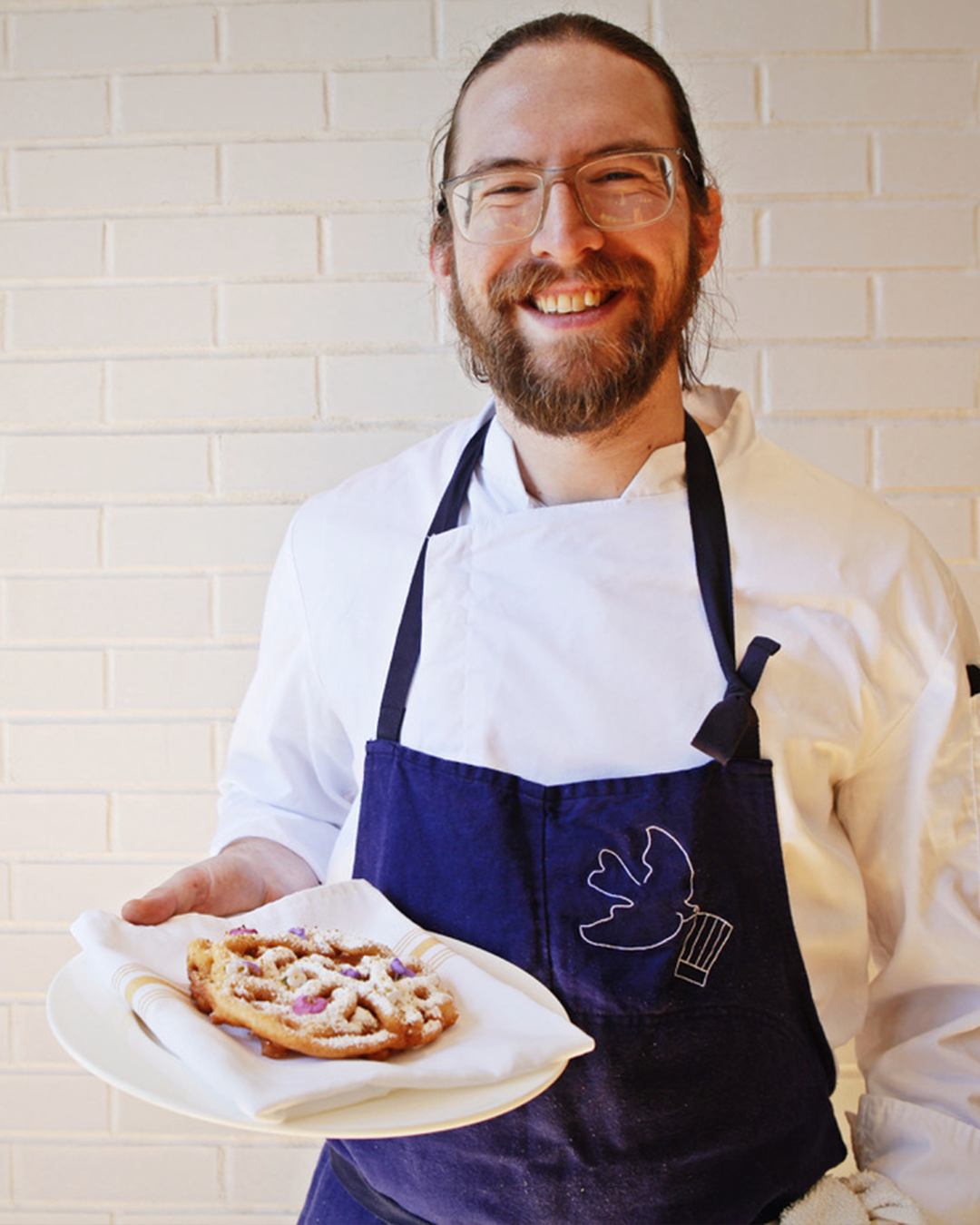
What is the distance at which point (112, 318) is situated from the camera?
1.90 m

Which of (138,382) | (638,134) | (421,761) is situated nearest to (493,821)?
(421,761)

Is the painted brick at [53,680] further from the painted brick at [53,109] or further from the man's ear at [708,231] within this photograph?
the man's ear at [708,231]

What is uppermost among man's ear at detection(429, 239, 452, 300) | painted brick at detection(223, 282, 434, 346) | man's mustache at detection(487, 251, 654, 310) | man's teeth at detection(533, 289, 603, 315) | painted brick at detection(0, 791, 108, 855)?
painted brick at detection(223, 282, 434, 346)

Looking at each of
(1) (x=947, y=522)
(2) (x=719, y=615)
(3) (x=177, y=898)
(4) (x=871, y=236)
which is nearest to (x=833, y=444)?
(1) (x=947, y=522)

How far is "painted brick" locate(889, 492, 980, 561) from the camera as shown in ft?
6.00

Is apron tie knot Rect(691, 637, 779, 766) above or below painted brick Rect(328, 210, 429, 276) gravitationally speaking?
below

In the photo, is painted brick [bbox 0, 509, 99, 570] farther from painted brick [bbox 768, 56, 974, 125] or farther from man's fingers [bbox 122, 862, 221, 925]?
painted brick [bbox 768, 56, 974, 125]

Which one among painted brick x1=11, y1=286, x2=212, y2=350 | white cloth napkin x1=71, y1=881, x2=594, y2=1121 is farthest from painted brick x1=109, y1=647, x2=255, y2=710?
white cloth napkin x1=71, y1=881, x2=594, y2=1121

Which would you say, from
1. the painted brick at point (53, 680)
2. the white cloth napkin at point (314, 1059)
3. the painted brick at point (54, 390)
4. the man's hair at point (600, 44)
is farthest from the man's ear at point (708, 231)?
the painted brick at point (53, 680)

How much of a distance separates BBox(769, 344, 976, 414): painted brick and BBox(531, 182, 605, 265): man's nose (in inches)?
30.4

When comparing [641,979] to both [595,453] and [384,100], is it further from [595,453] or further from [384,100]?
[384,100]

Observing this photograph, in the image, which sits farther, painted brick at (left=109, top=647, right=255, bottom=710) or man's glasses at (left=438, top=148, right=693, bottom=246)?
painted brick at (left=109, top=647, right=255, bottom=710)

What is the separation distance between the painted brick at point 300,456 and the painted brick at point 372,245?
0.27m

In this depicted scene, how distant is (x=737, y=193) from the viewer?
1.82 m
